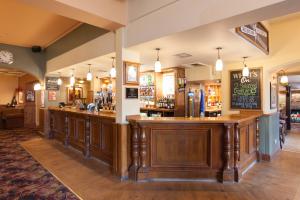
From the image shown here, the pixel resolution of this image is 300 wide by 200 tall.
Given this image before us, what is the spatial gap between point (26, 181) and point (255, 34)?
4851 millimetres

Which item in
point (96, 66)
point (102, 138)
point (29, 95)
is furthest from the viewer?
point (29, 95)

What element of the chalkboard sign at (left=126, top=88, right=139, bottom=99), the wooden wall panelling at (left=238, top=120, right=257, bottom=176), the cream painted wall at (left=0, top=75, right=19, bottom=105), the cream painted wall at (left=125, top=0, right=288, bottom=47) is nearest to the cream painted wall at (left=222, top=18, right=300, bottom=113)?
the wooden wall panelling at (left=238, top=120, right=257, bottom=176)

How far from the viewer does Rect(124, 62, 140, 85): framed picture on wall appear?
3.60 metres

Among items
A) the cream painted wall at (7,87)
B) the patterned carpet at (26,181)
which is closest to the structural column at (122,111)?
the patterned carpet at (26,181)

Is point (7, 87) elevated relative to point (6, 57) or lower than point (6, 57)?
lower

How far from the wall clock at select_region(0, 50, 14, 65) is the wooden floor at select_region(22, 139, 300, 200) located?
4024 millimetres

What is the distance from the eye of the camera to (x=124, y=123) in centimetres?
357

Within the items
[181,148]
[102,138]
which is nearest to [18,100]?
[102,138]

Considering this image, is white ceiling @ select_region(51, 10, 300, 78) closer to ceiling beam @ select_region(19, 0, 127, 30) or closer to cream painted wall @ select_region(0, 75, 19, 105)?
ceiling beam @ select_region(19, 0, 127, 30)

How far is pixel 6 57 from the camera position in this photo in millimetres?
6488

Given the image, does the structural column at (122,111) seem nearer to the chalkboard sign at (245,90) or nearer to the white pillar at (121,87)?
the white pillar at (121,87)

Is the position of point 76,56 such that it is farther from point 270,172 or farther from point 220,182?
point 270,172

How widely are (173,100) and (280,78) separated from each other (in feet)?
11.6

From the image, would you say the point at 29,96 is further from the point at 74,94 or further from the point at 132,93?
the point at 132,93
